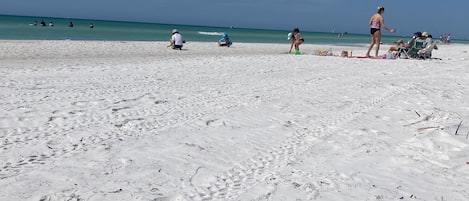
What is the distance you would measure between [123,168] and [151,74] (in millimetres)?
4867

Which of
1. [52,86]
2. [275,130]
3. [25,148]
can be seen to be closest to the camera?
[25,148]

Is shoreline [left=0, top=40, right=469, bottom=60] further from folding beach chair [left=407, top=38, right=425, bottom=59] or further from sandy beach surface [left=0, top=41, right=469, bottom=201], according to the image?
sandy beach surface [left=0, top=41, right=469, bottom=201]

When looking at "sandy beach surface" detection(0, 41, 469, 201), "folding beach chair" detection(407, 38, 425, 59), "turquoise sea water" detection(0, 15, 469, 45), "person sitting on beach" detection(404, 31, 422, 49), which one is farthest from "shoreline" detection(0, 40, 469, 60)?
"turquoise sea water" detection(0, 15, 469, 45)

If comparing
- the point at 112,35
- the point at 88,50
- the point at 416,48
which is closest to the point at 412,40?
the point at 416,48

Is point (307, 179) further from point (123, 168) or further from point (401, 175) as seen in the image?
point (123, 168)

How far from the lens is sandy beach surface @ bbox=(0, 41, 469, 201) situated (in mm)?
2701

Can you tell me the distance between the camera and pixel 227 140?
3734 mm

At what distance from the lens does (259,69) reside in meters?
8.88

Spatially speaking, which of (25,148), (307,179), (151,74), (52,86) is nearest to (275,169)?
(307,179)

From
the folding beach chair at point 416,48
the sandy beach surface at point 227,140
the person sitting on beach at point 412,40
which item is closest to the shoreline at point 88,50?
the person sitting on beach at point 412,40

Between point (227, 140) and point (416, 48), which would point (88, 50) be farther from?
point (227, 140)

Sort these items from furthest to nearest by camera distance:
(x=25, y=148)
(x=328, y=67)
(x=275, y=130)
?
(x=328, y=67)
(x=275, y=130)
(x=25, y=148)

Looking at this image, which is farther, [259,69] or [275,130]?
[259,69]

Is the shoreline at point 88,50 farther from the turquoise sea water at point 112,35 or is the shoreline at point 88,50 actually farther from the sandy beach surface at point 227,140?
the turquoise sea water at point 112,35
